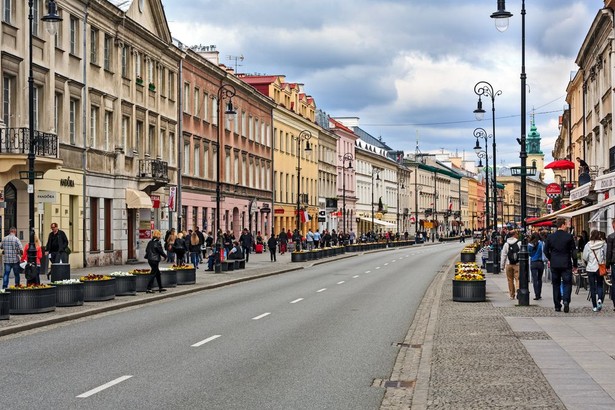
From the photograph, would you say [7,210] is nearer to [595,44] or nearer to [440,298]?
[440,298]

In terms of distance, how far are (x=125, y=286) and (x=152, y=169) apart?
911 inches

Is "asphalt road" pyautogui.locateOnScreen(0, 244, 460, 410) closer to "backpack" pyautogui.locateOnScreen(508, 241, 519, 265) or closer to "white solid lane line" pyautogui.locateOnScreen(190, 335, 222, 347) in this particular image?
"white solid lane line" pyautogui.locateOnScreen(190, 335, 222, 347)

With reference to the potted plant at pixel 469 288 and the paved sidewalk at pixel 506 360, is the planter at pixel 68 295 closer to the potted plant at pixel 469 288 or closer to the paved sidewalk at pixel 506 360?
the paved sidewalk at pixel 506 360

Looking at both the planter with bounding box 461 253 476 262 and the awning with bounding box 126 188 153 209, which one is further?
the planter with bounding box 461 253 476 262

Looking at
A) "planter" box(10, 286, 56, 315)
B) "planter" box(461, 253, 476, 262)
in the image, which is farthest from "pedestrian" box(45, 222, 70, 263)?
"planter" box(461, 253, 476, 262)

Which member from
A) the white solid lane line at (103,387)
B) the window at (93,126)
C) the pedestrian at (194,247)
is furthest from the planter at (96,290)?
the pedestrian at (194,247)

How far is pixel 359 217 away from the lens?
119375 mm

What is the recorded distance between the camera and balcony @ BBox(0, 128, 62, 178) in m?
31.2

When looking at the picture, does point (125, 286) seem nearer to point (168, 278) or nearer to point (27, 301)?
point (168, 278)

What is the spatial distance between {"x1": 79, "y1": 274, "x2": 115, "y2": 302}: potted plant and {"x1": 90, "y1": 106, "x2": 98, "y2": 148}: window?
61.5 feet

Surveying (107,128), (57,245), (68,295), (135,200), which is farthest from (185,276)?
(135,200)

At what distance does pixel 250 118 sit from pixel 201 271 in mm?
34777

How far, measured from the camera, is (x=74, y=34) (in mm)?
40000

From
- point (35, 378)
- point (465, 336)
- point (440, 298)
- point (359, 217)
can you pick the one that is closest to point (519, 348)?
point (465, 336)
